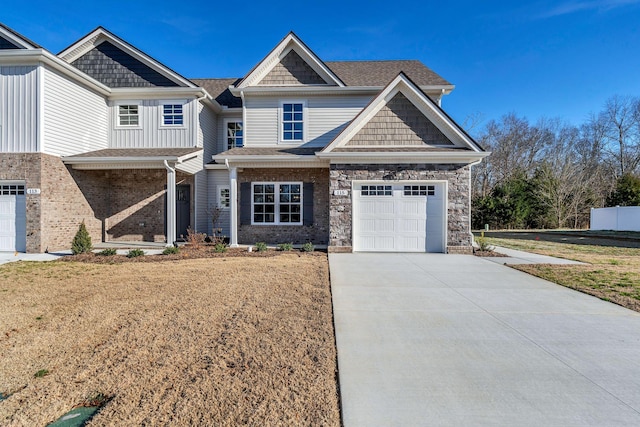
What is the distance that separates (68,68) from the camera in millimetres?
11844

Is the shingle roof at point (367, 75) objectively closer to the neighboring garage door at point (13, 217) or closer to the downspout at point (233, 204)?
the downspout at point (233, 204)

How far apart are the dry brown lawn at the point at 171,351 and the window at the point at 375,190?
17.4ft

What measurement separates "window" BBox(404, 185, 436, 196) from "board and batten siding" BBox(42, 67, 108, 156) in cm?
1291

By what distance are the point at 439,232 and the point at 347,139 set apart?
4.67 meters

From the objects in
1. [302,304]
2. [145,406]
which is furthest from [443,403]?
[302,304]

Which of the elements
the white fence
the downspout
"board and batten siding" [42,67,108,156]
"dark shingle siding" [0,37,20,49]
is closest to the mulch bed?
the downspout

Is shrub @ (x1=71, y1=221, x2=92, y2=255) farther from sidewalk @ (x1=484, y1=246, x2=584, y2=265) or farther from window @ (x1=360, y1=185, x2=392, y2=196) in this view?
sidewalk @ (x1=484, y1=246, x2=584, y2=265)

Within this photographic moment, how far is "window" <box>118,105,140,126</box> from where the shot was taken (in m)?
14.4

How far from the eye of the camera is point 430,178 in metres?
11.3

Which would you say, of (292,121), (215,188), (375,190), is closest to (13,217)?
(215,188)

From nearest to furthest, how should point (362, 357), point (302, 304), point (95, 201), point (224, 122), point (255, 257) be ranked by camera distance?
point (362, 357) → point (302, 304) → point (255, 257) → point (95, 201) → point (224, 122)

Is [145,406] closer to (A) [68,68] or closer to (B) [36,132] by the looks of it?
(B) [36,132]

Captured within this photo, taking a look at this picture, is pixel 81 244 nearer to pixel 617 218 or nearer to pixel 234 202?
pixel 234 202

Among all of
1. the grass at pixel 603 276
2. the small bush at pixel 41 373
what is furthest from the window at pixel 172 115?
the grass at pixel 603 276
